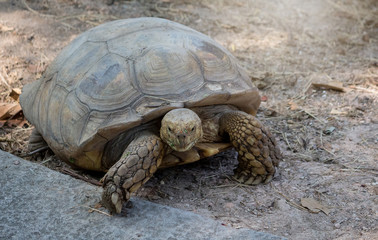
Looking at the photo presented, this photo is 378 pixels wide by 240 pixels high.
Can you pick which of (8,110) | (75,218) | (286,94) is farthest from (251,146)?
(8,110)

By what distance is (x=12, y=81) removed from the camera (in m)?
4.26

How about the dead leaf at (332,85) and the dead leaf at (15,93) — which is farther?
the dead leaf at (332,85)

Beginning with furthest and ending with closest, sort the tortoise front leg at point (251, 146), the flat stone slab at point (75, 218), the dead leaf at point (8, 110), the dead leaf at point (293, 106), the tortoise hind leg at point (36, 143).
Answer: the dead leaf at point (293, 106)
the dead leaf at point (8, 110)
the tortoise hind leg at point (36, 143)
the tortoise front leg at point (251, 146)
the flat stone slab at point (75, 218)

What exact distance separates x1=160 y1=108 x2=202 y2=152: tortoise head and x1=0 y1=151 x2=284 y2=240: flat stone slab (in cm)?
37

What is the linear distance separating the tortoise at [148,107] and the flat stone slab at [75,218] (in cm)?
18

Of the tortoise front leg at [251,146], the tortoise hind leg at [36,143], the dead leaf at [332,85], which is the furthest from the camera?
the dead leaf at [332,85]

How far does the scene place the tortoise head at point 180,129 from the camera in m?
2.47

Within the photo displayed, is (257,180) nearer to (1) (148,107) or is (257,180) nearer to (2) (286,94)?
(1) (148,107)

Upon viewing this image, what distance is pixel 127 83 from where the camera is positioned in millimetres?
2707

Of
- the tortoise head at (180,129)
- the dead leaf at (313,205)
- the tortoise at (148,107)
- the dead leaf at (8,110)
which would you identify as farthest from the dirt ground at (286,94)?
the tortoise head at (180,129)

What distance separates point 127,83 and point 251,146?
0.88 m

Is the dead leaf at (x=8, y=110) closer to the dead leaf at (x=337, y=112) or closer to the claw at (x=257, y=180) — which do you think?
the claw at (x=257, y=180)

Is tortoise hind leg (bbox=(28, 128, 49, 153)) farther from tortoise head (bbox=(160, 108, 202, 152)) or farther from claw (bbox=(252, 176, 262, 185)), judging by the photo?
claw (bbox=(252, 176, 262, 185))

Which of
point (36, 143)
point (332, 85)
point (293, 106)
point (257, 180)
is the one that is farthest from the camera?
point (332, 85)
